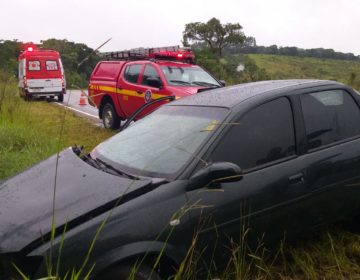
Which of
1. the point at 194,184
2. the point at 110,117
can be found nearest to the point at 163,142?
the point at 194,184

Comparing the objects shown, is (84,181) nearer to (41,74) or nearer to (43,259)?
(43,259)

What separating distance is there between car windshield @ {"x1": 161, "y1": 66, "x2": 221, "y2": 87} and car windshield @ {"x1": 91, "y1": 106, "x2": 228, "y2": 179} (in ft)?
18.2

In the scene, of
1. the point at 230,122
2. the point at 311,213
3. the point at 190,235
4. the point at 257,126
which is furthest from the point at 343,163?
the point at 190,235

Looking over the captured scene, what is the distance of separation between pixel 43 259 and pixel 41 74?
20.1 metres

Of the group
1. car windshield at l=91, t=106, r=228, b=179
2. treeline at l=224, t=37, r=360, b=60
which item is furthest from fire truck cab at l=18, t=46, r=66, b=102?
treeline at l=224, t=37, r=360, b=60

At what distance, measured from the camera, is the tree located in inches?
1378

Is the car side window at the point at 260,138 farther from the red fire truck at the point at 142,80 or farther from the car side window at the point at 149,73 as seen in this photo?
the car side window at the point at 149,73

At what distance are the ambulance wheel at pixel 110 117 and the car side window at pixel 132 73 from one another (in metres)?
0.99

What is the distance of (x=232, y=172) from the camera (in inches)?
106

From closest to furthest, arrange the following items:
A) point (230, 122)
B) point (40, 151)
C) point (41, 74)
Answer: point (230, 122) → point (40, 151) → point (41, 74)

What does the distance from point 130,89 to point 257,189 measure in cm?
758

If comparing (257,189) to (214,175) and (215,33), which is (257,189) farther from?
(215,33)

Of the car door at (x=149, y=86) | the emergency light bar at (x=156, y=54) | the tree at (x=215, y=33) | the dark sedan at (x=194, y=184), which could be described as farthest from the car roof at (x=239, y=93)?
the tree at (x=215, y=33)

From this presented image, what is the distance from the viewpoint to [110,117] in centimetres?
1105
